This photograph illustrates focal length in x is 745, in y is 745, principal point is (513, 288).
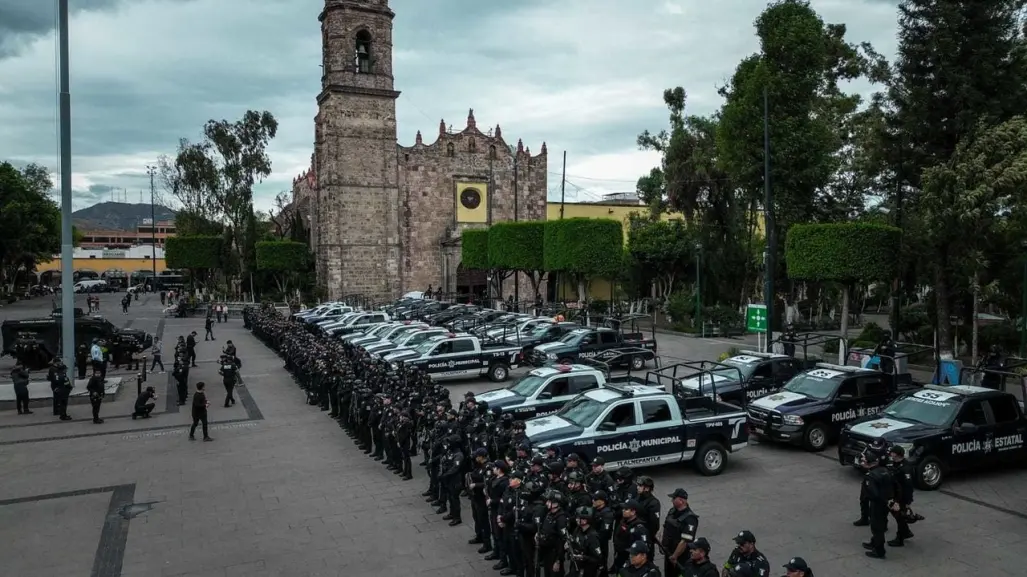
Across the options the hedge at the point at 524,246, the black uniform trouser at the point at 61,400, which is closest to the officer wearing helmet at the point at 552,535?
the black uniform trouser at the point at 61,400

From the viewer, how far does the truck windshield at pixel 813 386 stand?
578 inches

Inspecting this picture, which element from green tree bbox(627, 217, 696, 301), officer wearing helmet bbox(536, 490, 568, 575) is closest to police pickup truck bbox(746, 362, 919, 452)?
officer wearing helmet bbox(536, 490, 568, 575)

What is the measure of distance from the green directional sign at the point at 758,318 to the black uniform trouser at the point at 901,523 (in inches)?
520

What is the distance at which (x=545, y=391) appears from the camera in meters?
15.4

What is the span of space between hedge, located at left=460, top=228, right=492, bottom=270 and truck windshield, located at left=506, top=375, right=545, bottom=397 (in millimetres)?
31401

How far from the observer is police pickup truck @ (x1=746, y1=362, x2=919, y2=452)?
1419cm

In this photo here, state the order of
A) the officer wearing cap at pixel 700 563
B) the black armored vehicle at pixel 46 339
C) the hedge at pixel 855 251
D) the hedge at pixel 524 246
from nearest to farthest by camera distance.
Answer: the officer wearing cap at pixel 700 563 < the hedge at pixel 855 251 < the black armored vehicle at pixel 46 339 < the hedge at pixel 524 246

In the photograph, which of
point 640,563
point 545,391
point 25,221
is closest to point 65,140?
point 545,391

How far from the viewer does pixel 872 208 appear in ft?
132

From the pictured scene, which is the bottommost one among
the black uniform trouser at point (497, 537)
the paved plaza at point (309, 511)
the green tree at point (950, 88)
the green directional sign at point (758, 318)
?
the paved plaza at point (309, 511)

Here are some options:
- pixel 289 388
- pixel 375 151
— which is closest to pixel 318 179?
pixel 375 151

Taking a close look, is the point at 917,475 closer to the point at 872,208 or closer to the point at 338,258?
the point at 872,208

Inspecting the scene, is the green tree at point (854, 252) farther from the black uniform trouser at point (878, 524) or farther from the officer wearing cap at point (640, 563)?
the officer wearing cap at point (640, 563)

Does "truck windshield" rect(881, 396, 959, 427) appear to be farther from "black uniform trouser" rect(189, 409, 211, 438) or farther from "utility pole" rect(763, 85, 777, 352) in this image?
"black uniform trouser" rect(189, 409, 211, 438)
